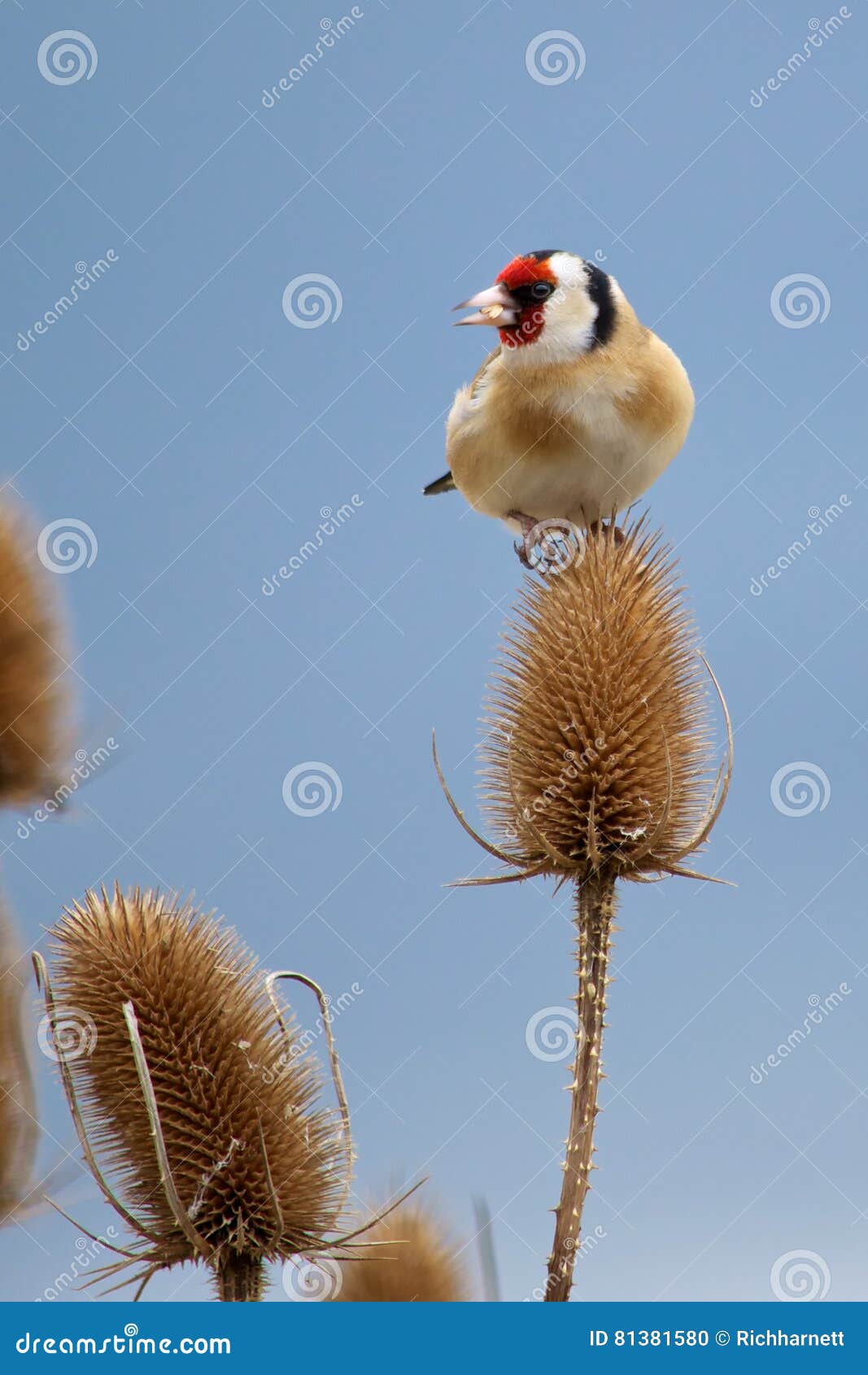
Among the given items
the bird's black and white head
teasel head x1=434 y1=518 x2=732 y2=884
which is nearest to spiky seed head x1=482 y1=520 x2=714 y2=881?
teasel head x1=434 y1=518 x2=732 y2=884

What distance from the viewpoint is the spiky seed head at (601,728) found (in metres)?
5.73

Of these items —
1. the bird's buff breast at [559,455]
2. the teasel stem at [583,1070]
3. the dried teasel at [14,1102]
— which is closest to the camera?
the teasel stem at [583,1070]

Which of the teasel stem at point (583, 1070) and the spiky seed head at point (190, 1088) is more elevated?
the teasel stem at point (583, 1070)

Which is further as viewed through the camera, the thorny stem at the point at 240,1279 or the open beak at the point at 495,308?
the open beak at the point at 495,308

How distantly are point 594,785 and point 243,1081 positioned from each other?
1.86m

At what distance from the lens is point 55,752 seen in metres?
7.30

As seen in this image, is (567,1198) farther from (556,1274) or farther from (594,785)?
(594,785)

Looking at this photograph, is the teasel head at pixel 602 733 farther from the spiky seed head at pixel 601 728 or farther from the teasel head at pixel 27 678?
the teasel head at pixel 27 678

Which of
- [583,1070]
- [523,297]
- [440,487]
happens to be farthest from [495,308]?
[583,1070]

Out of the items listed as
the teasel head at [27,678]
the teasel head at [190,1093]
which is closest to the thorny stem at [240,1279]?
the teasel head at [190,1093]

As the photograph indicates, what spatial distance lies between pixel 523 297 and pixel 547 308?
16 cm

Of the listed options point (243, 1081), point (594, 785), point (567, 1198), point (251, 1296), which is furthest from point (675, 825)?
point (251, 1296)

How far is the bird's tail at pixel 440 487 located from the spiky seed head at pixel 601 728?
3.39 m

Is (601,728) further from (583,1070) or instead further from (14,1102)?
(14,1102)
